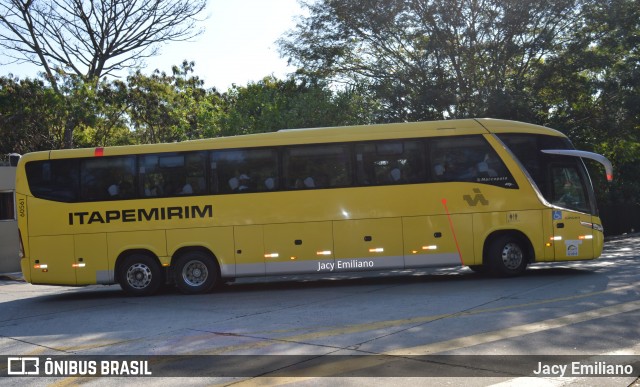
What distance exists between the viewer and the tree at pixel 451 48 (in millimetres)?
24281

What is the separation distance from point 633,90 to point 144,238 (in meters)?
18.5

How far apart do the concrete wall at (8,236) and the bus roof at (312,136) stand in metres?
11.0

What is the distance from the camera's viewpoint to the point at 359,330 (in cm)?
927

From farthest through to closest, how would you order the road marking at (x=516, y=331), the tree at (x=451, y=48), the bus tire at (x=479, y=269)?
the tree at (x=451, y=48)
the bus tire at (x=479, y=269)
the road marking at (x=516, y=331)

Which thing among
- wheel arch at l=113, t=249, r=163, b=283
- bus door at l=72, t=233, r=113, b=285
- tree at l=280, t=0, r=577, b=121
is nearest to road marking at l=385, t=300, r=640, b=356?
wheel arch at l=113, t=249, r=163, b=283

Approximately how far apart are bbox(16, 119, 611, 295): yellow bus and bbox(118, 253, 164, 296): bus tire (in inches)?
0.9

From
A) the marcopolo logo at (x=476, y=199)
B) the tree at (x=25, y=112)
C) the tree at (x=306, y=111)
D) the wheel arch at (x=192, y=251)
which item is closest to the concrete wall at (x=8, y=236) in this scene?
the tree at (x=25, y=112)

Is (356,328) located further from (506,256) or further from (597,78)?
(597,78)

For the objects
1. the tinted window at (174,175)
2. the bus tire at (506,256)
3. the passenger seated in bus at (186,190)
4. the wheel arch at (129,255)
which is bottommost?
the bus tire at (506,256)

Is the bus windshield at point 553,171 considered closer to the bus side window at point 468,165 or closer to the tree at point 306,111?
the bus side window at point 468,165

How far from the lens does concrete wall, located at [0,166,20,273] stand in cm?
2480

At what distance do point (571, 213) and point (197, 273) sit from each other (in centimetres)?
825

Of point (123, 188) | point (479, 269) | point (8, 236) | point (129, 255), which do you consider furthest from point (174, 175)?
point (8, 236)
